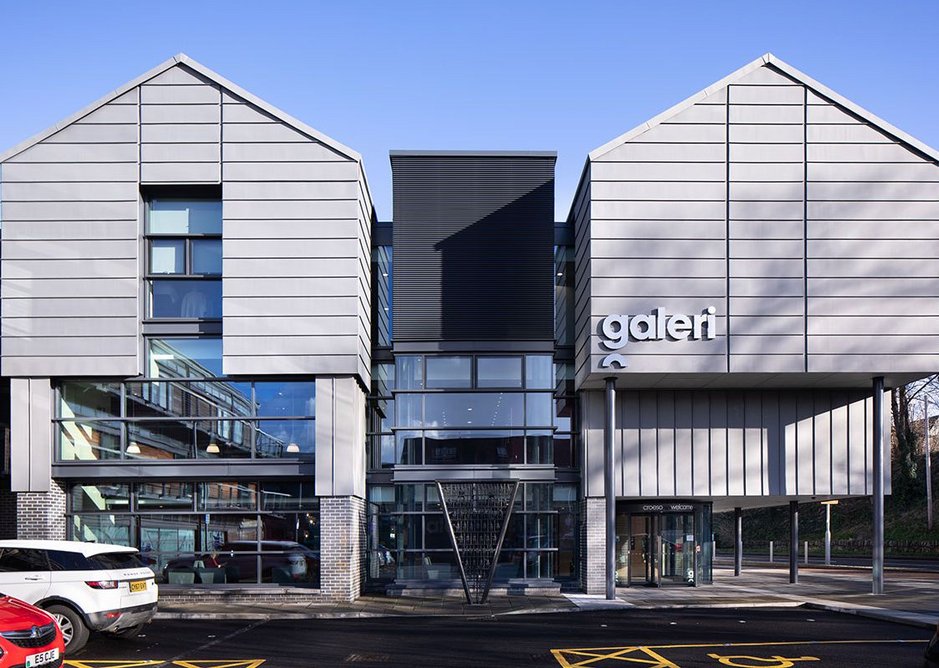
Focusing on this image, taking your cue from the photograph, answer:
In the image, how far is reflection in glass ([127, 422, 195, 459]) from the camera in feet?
67.5

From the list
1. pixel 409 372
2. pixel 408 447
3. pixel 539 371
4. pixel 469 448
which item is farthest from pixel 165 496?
pixel 539 371

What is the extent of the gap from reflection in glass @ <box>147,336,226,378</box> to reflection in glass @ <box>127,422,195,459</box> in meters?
1.09

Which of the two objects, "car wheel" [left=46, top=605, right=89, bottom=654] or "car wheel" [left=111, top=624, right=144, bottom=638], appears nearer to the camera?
"car wheel" [left=46, top=605, right=89, bottom=654]

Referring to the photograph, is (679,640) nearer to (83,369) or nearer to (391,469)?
(391,469)

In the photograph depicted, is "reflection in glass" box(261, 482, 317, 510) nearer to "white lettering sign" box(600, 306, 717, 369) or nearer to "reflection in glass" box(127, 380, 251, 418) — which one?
"reflection in glass" box(127, 380, 251, 418)

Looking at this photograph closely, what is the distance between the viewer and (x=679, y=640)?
14.6m

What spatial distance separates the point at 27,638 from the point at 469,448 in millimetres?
13282

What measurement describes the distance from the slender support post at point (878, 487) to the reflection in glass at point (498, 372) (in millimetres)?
7893

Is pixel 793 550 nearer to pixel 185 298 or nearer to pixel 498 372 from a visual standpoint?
pixel 498 372

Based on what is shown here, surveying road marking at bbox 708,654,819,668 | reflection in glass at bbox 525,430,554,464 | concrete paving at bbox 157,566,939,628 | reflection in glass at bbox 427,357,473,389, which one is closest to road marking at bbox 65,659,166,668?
concrete paving at bbox 157,566,939,628

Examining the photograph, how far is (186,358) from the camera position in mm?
20703

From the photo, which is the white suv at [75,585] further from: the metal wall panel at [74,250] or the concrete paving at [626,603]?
the metal wall panel at [74,250]

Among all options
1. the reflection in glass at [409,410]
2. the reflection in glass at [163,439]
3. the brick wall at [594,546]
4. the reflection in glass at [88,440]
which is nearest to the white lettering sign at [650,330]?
the brick wall at [594,546]

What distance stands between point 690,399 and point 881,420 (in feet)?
13.7
